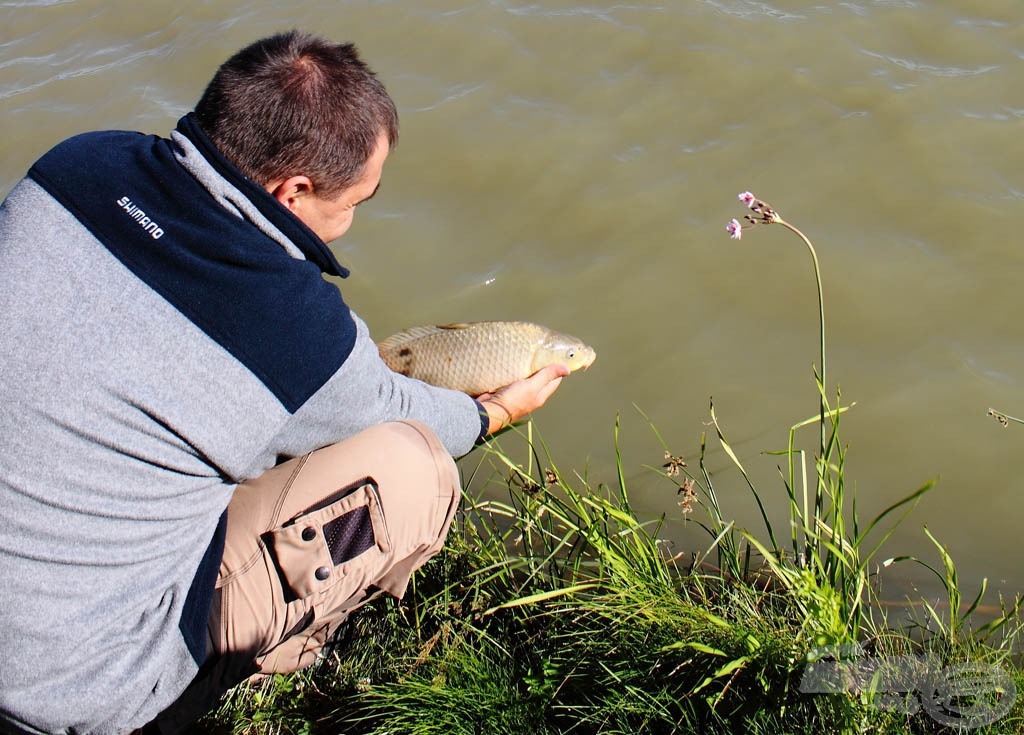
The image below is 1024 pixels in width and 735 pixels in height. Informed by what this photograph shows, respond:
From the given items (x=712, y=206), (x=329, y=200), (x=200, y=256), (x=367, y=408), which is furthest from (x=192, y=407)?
(x=712, y=206)

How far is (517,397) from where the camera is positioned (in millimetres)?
3297

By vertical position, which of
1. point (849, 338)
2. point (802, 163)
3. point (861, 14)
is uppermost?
point (861, 14)

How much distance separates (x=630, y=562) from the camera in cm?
277

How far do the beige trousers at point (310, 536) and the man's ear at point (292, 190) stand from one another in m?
0.59

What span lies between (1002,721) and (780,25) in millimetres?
4085

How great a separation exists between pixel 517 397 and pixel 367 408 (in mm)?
791

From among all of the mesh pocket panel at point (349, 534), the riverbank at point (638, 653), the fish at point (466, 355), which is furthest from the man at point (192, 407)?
the fish at point (466, 355)

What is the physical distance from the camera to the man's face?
2453 mm

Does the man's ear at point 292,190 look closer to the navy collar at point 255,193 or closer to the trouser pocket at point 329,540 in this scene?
the navy collar at point 255,193

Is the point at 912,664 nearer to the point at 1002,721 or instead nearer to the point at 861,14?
the point at 1002,721

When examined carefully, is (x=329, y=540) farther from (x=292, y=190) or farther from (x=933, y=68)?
(x=933, y=68)

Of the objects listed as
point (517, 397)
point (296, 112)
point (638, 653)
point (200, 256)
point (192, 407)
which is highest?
point (296, 112)

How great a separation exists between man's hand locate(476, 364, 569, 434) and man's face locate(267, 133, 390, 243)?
0.82 meters

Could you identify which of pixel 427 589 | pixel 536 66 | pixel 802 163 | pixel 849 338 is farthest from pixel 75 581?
pixel 536 66
